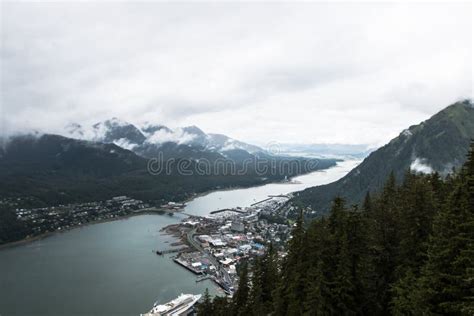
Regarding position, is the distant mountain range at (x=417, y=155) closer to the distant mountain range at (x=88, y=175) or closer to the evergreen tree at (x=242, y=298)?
the distant mountain range at (x=88, y=175)

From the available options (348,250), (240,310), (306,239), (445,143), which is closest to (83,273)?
(240,310)

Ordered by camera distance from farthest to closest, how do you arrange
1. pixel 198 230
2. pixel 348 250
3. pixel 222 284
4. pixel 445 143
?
pixel 445 143 → pixel 198 230 → pixel 222 284 → pixel 348 250

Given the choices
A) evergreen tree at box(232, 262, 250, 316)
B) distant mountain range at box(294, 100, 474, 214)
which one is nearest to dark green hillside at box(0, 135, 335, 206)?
distant mountain range at box(294, 100, 474, 214)

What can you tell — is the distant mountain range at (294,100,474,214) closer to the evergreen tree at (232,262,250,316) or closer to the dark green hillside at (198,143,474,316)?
the evergreen tree at (232,262,250,316)

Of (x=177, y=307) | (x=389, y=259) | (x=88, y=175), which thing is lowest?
(x=177, y=307)

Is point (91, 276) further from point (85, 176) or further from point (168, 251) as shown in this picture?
point (85, 176)

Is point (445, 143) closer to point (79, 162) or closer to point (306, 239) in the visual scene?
point (306, 239)

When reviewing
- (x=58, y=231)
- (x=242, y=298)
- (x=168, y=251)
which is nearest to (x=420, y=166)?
(x=168, y=251)
